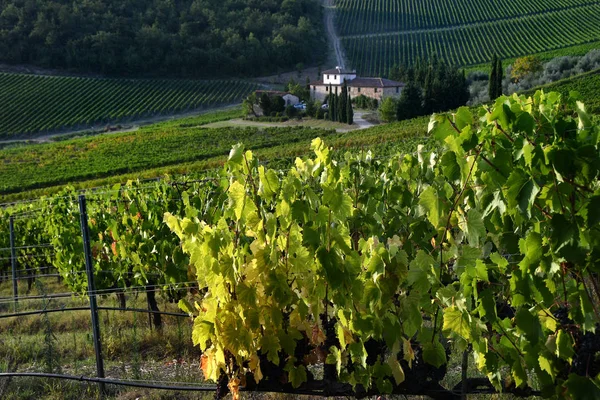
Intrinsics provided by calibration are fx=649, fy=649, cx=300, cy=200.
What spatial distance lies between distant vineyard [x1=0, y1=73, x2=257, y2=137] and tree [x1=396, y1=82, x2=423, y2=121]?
2786 cm

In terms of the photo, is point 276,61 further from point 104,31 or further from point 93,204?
point 93,204

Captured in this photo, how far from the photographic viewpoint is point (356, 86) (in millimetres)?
67000

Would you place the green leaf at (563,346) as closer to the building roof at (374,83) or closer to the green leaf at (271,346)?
the green leaf at (271,346)

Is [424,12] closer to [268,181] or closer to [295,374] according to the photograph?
[268,181]

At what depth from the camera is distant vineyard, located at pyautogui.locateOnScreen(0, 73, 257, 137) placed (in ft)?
207

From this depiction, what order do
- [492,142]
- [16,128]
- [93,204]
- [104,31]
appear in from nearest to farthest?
[492,142]
[93,204]
[16,128]
[104,31]

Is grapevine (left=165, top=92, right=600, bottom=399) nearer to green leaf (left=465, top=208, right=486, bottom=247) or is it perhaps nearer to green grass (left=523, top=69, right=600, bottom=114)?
green leaf (left=465, top=208, right=486, bottom=247)

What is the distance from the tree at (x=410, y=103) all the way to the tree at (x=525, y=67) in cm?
1033

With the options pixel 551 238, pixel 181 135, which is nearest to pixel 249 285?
pixel 551 238

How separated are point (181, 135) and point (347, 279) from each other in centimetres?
4959

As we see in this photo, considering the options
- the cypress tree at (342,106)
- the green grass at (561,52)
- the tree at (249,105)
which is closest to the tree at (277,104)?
the tree at (249,105)

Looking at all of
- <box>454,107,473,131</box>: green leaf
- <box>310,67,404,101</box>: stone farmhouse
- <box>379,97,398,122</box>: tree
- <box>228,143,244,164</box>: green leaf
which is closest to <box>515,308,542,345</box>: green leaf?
<box>454,107,473,131</box>: green leaf

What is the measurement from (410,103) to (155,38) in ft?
155

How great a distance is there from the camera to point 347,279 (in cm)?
303
